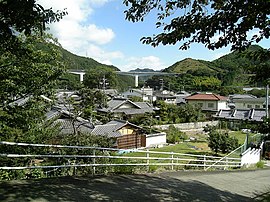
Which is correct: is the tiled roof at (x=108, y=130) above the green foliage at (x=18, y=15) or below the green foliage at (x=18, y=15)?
below

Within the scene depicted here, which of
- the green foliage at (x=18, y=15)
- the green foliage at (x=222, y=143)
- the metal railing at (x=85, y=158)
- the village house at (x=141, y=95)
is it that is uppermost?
the village house at (x=141, y=95)

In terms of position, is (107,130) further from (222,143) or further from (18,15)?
(18,15)

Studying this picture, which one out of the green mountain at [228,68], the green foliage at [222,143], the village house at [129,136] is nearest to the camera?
the green mountain at [228,68]

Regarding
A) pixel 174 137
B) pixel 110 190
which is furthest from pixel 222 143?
pixel 110 190

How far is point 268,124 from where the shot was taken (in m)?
4.61

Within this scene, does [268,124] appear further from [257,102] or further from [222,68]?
[222,68]

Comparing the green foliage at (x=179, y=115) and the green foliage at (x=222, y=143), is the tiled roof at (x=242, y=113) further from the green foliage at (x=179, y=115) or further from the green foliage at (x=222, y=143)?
the green foliage at (x=222, y=143)

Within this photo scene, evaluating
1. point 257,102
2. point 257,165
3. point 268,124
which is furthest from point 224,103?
point 268,124

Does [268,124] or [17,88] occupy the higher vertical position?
[17,88]

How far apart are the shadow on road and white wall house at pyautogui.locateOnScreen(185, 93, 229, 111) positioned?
149 ft

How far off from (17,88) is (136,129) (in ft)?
69.5

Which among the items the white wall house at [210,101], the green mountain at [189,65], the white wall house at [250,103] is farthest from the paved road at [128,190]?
the green mountain at [189,65]

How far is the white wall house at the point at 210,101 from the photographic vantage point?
52.6 metres

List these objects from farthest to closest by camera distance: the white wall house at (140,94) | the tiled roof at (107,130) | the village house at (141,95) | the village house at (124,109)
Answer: the white wall house at (140,94) < the village house at (141,95) < the village house at (124,109) < the tiled roof at (107,130)
